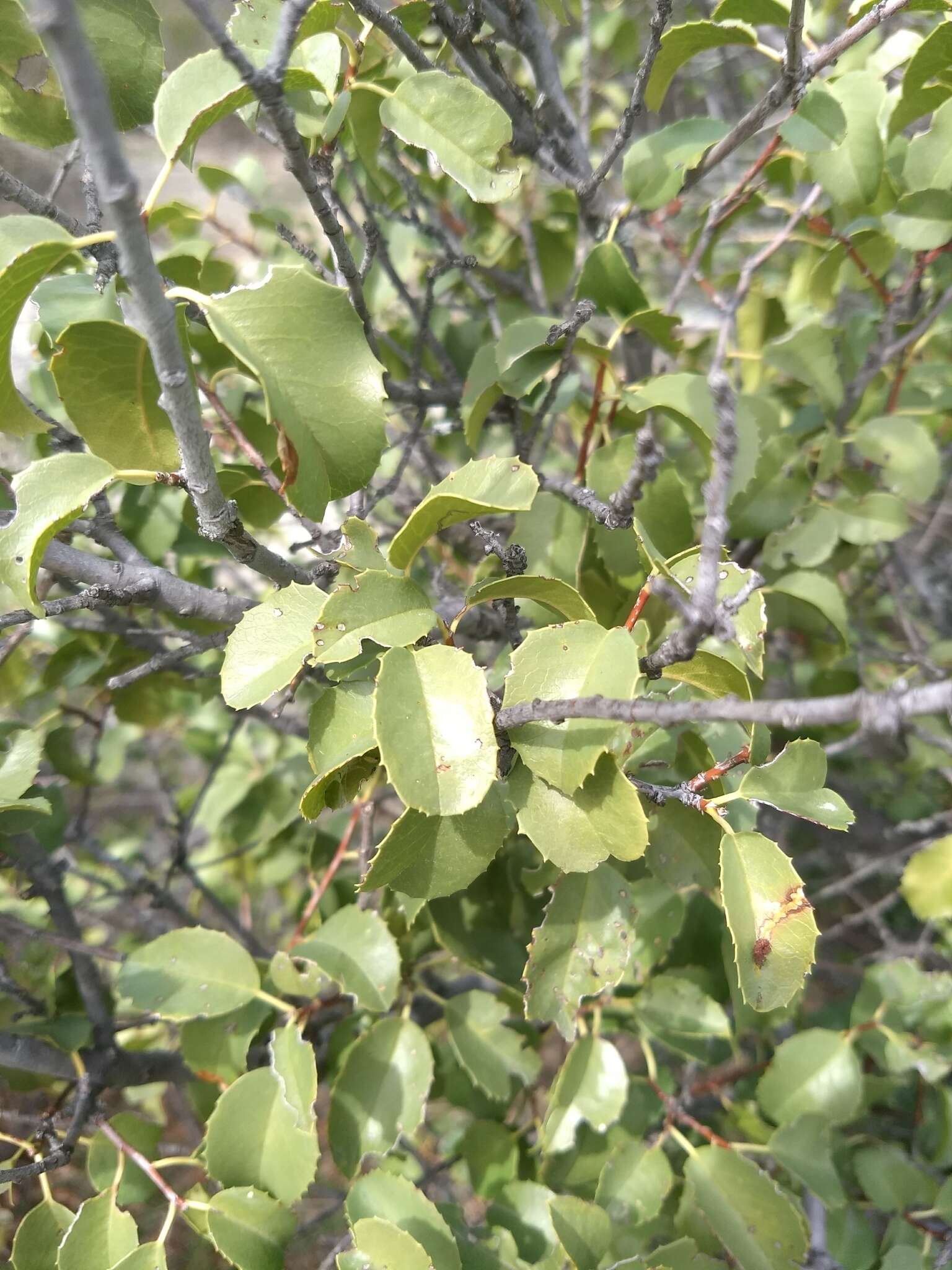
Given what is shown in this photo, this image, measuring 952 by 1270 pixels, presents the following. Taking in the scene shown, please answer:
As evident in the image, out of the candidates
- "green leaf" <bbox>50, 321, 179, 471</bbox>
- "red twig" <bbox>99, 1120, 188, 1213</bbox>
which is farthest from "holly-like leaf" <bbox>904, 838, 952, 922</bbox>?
"green leaf" <bbox>50, 321, 179, 471</bbox>

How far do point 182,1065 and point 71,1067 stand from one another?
6.1 inches

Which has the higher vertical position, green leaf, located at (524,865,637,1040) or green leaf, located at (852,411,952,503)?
green leaf, located at (852,411,952,503)

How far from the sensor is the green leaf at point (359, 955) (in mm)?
694

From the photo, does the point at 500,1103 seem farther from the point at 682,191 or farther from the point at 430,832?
the point at 682,191

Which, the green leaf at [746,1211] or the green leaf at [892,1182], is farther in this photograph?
the green leaf at [892,1182]

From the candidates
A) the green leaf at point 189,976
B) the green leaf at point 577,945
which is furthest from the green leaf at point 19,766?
the green leaf at point 577,945

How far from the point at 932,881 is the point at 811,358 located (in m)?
0.61

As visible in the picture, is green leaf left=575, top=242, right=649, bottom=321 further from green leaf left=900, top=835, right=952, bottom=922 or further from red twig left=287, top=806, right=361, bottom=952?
green leaf left=900, top=835, right=952, bottom=922

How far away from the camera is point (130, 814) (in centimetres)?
228

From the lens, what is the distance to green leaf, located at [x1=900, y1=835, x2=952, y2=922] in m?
0.91

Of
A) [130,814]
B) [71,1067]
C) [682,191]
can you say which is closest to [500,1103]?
[71,1067]

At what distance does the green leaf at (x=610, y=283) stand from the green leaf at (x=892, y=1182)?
3.11 feet

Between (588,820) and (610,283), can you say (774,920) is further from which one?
(610,283)

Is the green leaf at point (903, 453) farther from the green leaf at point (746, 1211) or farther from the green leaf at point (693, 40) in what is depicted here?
the green leaf at point (746, 1211)
